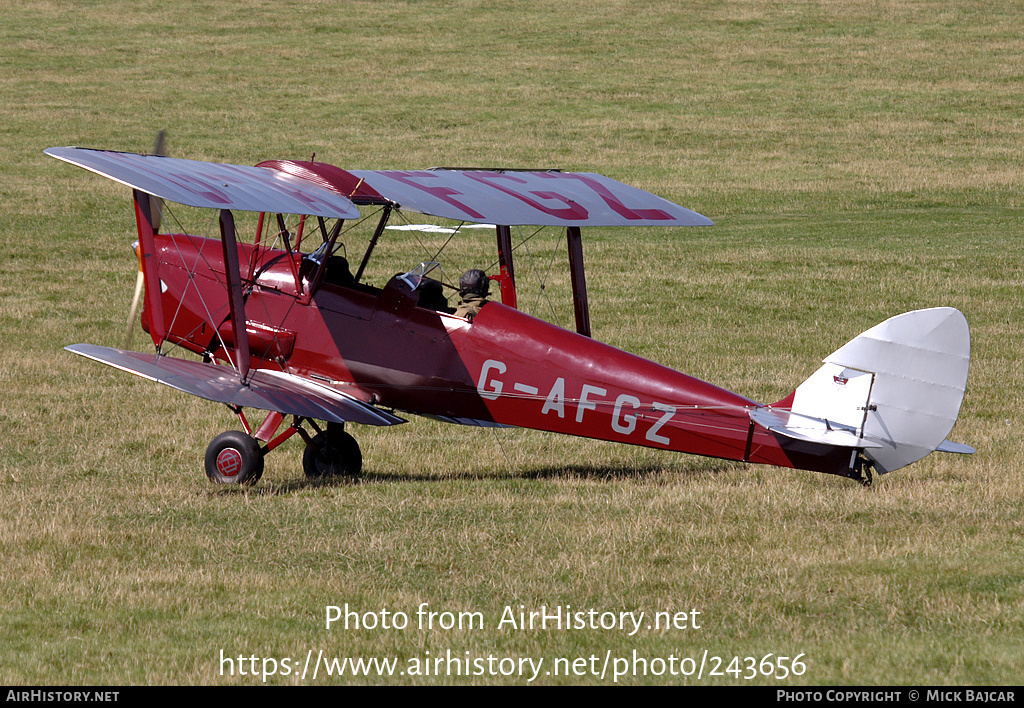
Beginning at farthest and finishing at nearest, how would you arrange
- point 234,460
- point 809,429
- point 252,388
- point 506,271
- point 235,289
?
point 506,271 → point 234,460 → point 252,388 → point 235,289 → point 809,429

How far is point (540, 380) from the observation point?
9.59 metres

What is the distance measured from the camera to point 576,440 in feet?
38.4

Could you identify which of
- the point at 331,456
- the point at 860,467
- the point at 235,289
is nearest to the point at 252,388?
the point at 235,289

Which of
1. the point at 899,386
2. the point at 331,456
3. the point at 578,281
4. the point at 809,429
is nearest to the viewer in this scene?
the point at 899,386

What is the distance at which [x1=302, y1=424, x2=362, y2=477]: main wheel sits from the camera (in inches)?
411

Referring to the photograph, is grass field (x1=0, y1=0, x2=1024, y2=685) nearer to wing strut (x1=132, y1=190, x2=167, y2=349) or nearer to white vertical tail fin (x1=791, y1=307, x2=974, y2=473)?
white vertical tail fin (x1=791, y1=307, x2=974, y2=473)

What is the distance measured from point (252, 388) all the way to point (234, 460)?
665 millimetres

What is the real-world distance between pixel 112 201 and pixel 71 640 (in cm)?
2342

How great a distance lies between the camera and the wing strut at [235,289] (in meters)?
9.19

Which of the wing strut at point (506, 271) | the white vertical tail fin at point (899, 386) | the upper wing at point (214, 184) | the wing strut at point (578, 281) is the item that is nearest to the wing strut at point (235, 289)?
the upper wing at point (214, 184)

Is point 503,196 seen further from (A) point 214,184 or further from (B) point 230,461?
(B) point 230,461

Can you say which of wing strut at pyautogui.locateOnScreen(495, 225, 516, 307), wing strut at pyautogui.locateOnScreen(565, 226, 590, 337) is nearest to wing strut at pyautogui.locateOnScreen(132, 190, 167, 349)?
wing strut at pyautogui.locateOnScreen(495, 225, 516, 307)

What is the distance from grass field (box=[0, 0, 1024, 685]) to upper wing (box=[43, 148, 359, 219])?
2.26 metres
